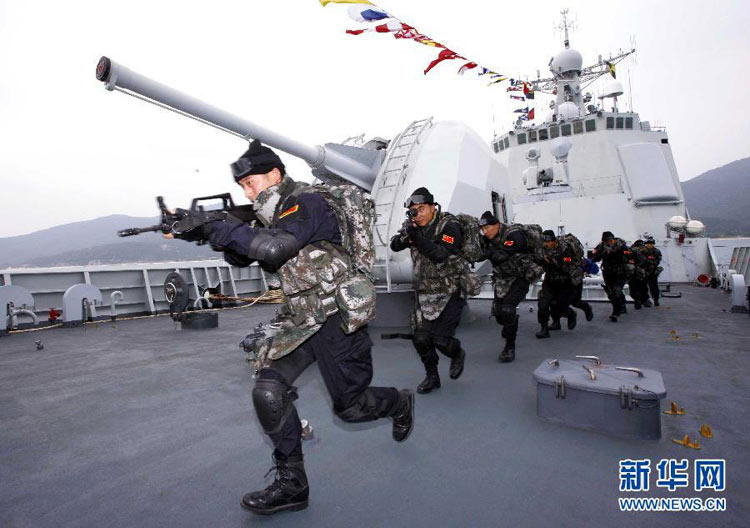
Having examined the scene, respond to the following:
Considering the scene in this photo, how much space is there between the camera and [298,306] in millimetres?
2109

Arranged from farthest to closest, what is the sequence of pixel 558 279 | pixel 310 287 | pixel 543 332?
1. pixel 558 279
2. pixel 543 332
3. pixel 310 287

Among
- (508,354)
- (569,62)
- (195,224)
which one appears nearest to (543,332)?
(508,354)

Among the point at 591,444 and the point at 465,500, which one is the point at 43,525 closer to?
the point at 465,500

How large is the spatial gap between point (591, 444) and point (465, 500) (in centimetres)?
99

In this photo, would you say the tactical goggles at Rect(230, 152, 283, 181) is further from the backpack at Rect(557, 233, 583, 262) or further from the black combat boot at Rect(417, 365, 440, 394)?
the backpack at Rect(557, 233, 583, 262)

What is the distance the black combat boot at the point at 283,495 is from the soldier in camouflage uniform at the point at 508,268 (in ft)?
10.1

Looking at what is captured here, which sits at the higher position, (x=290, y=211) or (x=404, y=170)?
(x=404, y=170)

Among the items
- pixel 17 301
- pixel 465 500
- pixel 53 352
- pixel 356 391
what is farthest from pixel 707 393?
pixel 17 301

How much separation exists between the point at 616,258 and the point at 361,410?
669 centimetres

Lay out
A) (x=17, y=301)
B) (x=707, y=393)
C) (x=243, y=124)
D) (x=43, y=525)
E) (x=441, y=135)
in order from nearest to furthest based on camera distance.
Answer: (x=43, y=525) < (x=707, y=393) < (x=243, y=124) < (x=441, y=135) < (x=17, y=301)

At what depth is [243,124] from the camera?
16.3 ft

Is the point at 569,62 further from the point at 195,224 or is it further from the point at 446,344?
the point at 195,224

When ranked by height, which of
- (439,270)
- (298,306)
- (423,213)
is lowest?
(298,306)

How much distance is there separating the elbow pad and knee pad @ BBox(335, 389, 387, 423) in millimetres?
815
